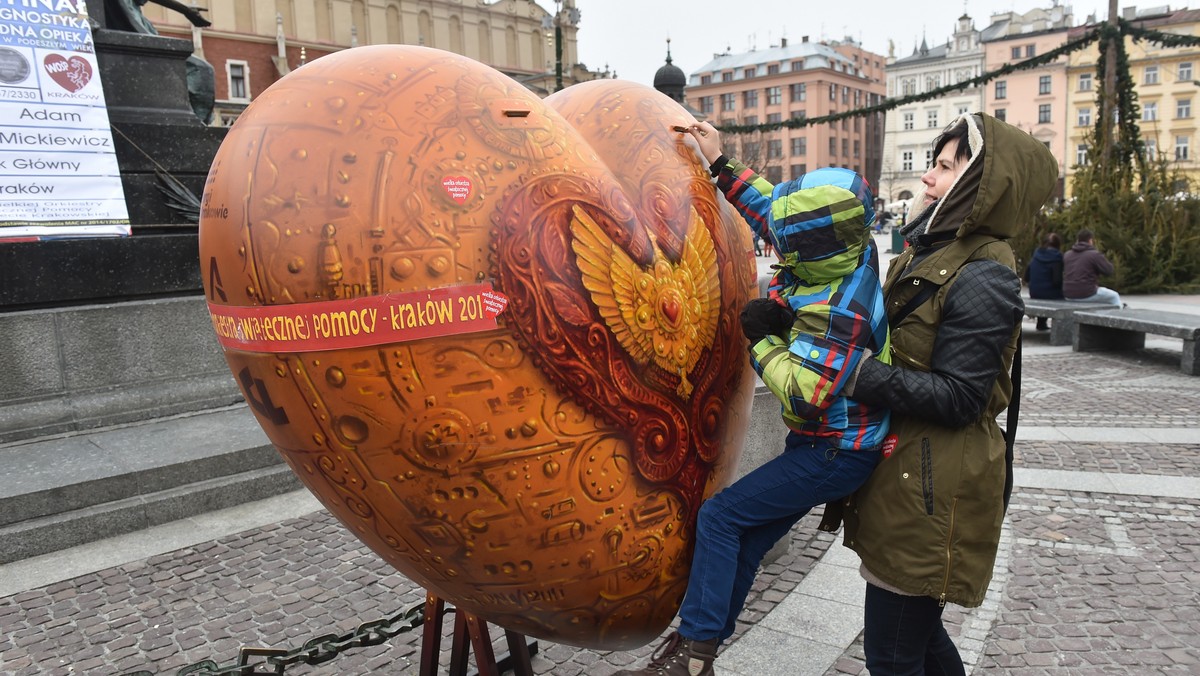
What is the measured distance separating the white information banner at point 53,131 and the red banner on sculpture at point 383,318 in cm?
623

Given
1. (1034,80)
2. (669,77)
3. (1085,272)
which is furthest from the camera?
(1034,80)

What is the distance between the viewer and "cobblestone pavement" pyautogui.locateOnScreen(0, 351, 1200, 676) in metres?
3.63

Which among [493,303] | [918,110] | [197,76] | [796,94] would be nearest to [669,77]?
[197,76]

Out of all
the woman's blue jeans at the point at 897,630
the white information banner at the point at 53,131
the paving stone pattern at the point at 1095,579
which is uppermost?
the white information banner at the point at 53,131

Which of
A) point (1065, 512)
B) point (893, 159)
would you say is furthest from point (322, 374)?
point (893, 159)

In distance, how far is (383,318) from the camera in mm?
1728

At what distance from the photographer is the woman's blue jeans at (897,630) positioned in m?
2.34

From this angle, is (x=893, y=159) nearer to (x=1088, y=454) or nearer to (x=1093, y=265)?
(x=1093, y=265)

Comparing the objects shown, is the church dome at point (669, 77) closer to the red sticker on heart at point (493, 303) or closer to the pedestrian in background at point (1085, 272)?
the pedestrian in background at point (1085, 272)

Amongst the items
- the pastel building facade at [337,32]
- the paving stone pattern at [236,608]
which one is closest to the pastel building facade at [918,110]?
the pastel building facade at [337,32]

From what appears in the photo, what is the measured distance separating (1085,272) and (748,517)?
42.8 feet

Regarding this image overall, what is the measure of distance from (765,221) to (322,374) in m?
1.30

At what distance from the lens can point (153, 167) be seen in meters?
7.38

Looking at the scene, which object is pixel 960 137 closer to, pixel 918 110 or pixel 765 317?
pixel 765 317
